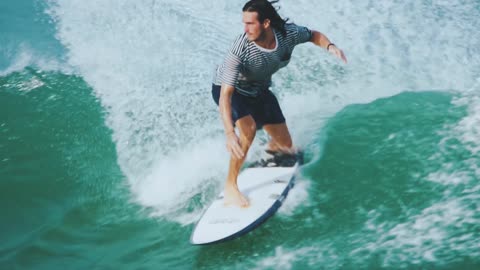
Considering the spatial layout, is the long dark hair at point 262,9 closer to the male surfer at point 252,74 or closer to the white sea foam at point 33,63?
the male surfer at point 252,74

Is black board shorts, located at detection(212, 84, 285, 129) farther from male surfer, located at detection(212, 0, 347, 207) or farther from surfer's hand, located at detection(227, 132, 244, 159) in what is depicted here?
surfer's hand, located at detection(227, 132, 244, 159)

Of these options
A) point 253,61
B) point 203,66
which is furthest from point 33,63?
point 253,61

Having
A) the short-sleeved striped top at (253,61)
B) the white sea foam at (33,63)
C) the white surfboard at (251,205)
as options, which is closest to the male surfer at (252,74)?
the short-sleeved striped top at (253,61)

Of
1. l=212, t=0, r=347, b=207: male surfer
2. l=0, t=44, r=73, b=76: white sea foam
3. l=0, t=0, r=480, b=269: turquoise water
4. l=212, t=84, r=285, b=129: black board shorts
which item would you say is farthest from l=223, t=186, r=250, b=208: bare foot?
l=0, t=44, r=73, b=76: white sea foam

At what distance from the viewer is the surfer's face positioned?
4.27 m

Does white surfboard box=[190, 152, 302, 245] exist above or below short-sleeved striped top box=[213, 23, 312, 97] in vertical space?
below

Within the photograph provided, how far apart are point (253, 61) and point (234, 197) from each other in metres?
1.22

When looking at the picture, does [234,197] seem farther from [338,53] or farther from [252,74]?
[338,53]

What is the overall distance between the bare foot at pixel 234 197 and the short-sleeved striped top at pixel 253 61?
0.84 meters

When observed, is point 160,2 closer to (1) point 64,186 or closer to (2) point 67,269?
(1) point 64,186

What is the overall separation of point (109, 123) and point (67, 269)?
3208mm

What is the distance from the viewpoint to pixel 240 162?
15.7ft

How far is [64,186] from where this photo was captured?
6195 mm

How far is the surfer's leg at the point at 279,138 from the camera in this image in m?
5.41
